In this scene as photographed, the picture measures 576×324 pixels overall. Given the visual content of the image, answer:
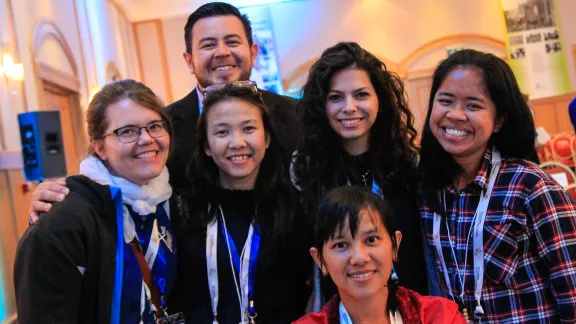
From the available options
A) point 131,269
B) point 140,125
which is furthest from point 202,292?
point 140,125

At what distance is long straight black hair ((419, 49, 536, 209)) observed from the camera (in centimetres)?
190

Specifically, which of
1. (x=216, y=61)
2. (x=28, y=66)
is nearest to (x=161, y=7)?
(x=28, y=66)

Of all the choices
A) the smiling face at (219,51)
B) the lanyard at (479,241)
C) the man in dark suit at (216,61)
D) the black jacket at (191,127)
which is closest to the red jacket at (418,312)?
the lanyard at (479,241)

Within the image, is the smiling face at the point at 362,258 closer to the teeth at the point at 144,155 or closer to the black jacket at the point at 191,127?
the teeth at the point at 144,155

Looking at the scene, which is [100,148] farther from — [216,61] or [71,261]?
[216,61]

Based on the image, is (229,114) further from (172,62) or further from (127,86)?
(172,62)

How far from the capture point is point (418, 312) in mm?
1685

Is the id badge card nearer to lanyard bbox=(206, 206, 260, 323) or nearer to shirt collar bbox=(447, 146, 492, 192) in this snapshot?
lanyard bbox=(206, 206, 260, 323)

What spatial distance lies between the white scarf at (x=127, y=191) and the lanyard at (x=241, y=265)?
0.26 meters

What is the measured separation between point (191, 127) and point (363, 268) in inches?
61.2

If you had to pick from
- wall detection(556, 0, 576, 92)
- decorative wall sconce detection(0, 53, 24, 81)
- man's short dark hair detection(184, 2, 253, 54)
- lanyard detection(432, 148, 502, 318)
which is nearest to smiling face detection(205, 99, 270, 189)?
lanyard detection(432, 148, 502, 318)

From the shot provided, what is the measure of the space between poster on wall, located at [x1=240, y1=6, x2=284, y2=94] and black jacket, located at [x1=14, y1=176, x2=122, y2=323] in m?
8.16

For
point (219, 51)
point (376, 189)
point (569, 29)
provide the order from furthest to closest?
point (569, 29) → point (219, 51) → point (376, 189)

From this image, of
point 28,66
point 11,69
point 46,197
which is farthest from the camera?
point 28,66
